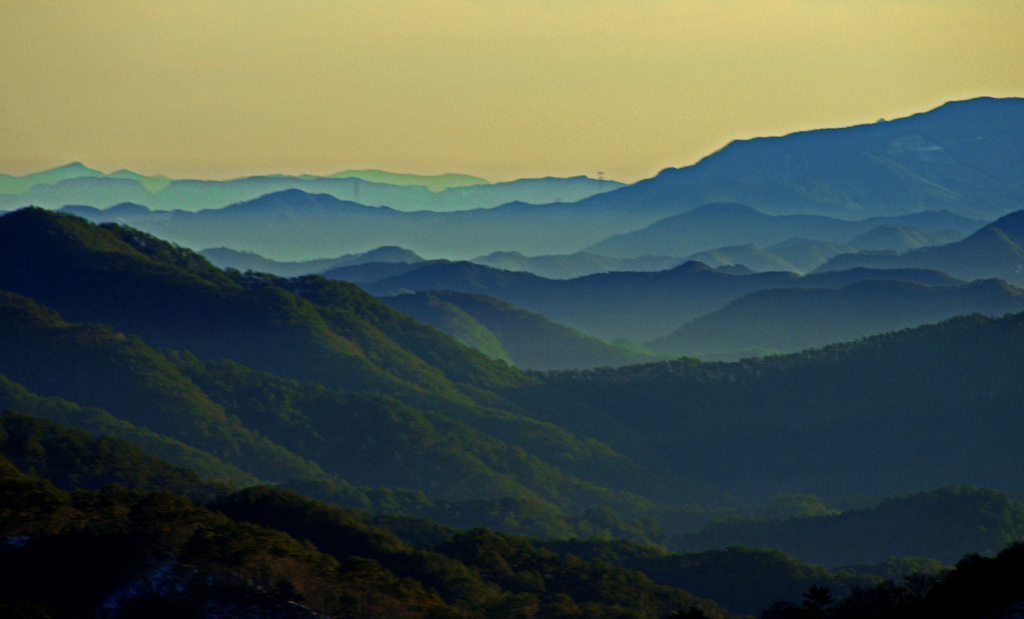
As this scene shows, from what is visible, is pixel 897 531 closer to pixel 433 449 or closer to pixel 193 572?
pixel 433 449

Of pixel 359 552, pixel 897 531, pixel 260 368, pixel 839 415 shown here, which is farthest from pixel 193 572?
pixel 839 415

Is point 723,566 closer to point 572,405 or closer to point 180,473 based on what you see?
point 180,473

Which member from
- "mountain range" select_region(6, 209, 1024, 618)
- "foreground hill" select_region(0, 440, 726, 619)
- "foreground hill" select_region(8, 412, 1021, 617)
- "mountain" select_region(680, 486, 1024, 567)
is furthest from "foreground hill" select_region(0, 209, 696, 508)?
"foreground hill" select_region(0, 440, 726, 619)

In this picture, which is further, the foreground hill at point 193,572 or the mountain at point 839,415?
the mountain at point 839,415

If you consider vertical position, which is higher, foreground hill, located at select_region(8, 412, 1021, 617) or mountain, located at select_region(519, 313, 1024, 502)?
mountain, located at select_region(519, 313, 1024, 502)

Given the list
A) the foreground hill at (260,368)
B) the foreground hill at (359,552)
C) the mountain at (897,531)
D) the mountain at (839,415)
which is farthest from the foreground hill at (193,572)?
the mountain at (839,415)

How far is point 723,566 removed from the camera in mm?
90188

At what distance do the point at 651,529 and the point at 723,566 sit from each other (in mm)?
40005

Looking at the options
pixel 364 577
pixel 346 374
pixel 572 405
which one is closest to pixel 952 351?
pixel 572 405

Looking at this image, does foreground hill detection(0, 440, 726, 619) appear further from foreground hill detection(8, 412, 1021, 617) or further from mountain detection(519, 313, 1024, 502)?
mountain detection(519, 313, 1024, 502)

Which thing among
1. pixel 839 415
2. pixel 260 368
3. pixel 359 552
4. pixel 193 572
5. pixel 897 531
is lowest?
pixel 359 552

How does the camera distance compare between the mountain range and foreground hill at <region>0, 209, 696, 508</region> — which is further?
foreground hill at <region>0, 209, 696, 508</region>

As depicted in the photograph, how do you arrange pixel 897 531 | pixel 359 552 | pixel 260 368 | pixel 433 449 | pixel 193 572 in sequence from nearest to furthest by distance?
pixel 193 572, pixel 359 552, pixel 897 531, pixel 433 449, pixel 260 368

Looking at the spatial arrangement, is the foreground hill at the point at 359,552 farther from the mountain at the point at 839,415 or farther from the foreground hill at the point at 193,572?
the mountain at the point at 839,415
